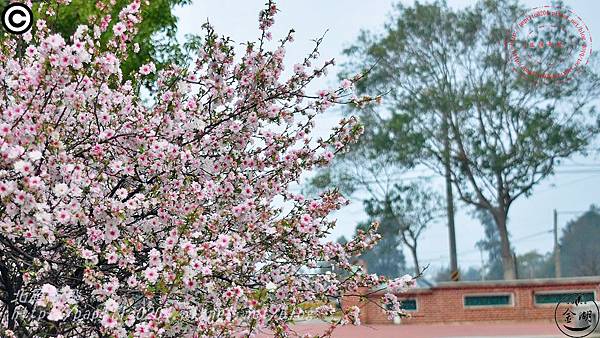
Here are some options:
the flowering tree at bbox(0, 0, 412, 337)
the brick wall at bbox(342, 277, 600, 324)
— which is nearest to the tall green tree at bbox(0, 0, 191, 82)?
the flowering tree at bbox(0, 0, 412, 337)

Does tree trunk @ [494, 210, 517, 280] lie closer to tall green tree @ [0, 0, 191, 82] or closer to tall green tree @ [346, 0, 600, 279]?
tall green tree @ [346, 0, 600, 279]

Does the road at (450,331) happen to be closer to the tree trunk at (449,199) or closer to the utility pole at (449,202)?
the utility pole at (449,202)

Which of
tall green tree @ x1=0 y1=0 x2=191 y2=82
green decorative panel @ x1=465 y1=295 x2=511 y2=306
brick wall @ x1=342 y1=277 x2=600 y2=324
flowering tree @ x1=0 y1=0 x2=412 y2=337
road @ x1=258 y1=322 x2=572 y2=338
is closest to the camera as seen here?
flowering tree @ x1=0 y1=0 x2=412 y2=337

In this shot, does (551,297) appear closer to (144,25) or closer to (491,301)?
(491,301)

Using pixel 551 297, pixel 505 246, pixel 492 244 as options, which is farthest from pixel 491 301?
pixel 492 244

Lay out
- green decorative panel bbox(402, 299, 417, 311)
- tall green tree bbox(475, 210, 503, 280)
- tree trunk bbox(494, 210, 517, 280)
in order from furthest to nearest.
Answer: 1. tall green tree bbox(475, 210, 503, 280)
2. tree trunk bbox(494, 210, 517, 280)
3. green decorative panel bbox(402, 299, 417, 311)

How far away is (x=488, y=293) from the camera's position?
79.2ft

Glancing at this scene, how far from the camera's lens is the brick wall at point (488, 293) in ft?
78.2

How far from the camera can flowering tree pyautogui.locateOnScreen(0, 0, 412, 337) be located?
4.22 meters

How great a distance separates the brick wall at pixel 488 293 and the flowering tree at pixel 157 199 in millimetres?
19072

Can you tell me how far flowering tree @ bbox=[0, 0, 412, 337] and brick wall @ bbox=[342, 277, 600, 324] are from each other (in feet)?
62.6

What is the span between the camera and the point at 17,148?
3.98 meters

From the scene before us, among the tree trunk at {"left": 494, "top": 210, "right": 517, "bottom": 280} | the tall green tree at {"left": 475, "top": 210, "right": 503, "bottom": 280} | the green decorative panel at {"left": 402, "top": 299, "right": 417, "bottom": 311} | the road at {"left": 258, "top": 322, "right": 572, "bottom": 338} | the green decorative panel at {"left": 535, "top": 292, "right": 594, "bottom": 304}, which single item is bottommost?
the road at {"left": 258, "top": 322, "right": 572, "bottom": 338}

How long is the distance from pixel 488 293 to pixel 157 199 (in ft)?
69.6
